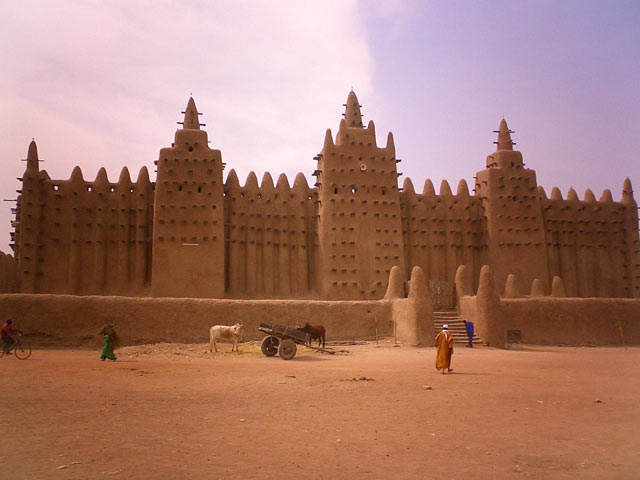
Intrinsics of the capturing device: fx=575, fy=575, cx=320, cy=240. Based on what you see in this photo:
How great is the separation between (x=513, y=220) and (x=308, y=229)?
496 inches

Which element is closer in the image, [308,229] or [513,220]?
[308,229]

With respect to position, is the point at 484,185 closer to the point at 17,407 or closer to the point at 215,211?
the point at 215,211

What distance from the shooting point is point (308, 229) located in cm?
3406

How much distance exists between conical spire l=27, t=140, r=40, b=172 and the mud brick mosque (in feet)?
0.22

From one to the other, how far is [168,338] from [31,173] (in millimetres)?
16345

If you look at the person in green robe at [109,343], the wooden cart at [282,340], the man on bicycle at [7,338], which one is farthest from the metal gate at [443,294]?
the man on bicycle at [7,338]

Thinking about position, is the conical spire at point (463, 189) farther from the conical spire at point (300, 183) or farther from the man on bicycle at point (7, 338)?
the man on bicycle at point (7, 338)

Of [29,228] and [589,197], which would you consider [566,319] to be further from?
[29,228]

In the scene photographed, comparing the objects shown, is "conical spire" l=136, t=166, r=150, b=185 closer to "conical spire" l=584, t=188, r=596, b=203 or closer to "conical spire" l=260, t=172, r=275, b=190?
"conical spire" l=260, t=172, r=275, b=190

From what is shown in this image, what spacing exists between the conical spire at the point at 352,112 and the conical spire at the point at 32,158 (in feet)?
58.6

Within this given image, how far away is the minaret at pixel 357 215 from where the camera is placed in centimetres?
3216

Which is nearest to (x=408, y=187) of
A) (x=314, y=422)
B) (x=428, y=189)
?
(x=428, y=189)

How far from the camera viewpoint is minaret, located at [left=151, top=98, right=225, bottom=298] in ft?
98.9

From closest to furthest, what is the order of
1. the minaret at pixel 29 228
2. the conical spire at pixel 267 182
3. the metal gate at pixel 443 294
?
the metal gate at pixel 443 294
the minaret at pixel 29 228
the conical spire at pixel 267 182
